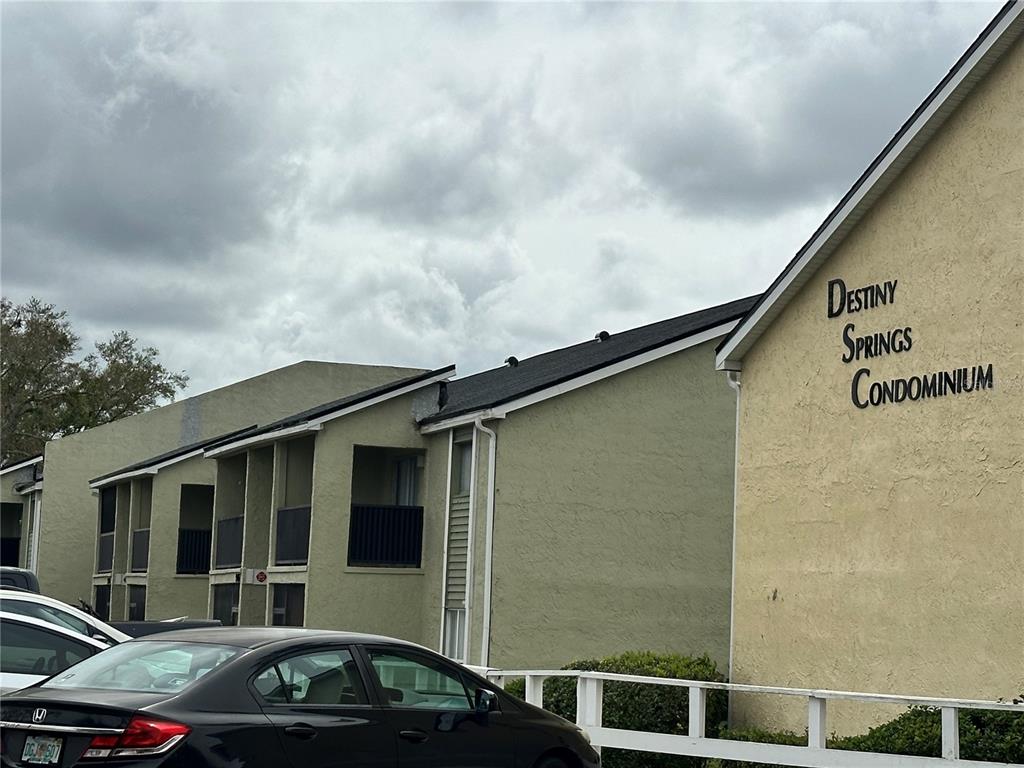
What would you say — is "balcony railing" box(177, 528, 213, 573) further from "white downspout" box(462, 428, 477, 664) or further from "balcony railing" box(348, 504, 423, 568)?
"white downspout" box(462, 428, 477, 664)

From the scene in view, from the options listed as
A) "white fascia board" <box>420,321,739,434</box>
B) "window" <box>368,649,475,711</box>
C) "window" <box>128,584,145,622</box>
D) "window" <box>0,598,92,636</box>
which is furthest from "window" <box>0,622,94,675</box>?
"window" <box>128,584,145,622</box>

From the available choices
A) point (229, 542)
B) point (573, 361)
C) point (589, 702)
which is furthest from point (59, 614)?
point (229, 542)

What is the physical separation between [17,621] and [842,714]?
29.7 feet

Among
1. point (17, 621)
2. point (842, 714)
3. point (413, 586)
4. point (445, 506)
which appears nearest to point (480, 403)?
point (445, 506)

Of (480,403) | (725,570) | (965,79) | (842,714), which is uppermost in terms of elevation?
(965,79)

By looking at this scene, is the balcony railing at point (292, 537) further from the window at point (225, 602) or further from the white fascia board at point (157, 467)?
the white fascia board at point (157, 467)

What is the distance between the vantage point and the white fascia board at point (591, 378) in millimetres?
24641

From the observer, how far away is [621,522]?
25344 mm

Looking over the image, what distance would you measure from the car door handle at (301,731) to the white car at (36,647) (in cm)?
598

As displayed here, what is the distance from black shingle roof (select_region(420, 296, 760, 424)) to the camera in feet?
83.3

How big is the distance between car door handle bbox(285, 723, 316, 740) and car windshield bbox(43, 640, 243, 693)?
1.97 ft

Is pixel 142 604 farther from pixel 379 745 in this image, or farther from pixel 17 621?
pixel 379 745

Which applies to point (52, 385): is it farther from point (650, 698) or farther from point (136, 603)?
point (650, 698)

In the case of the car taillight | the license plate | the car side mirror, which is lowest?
the license plate
